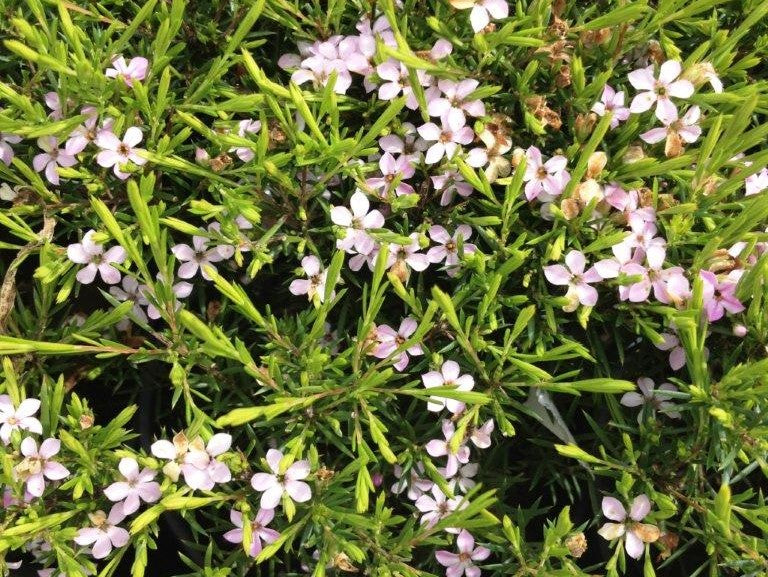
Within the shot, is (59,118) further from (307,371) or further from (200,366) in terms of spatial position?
(307,371)

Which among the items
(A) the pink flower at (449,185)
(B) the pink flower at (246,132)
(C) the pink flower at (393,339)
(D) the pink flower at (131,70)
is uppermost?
(D) the pink flower at (131,70)

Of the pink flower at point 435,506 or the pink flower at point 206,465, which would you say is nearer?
the pink flower at point 206,465

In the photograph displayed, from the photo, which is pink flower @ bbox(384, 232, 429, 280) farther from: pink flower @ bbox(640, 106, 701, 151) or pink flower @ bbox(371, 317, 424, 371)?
pink flower @ bbox(640, 106, 701, 151)

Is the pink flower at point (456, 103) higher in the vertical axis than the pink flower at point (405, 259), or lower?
higher

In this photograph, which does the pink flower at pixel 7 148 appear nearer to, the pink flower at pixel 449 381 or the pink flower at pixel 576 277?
the pink flower at pixel 449 381

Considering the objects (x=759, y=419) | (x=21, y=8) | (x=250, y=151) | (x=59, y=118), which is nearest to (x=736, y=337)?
(x=759, y=419)

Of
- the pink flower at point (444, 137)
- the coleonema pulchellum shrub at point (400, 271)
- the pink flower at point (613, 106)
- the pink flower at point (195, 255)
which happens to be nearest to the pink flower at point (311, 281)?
the coleonema pulchellum shrub at point (400, 271)

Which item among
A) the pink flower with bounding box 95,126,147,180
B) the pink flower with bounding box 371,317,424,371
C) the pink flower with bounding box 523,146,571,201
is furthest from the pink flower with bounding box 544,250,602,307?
the pink flower with bounding box 95,126,147,180
